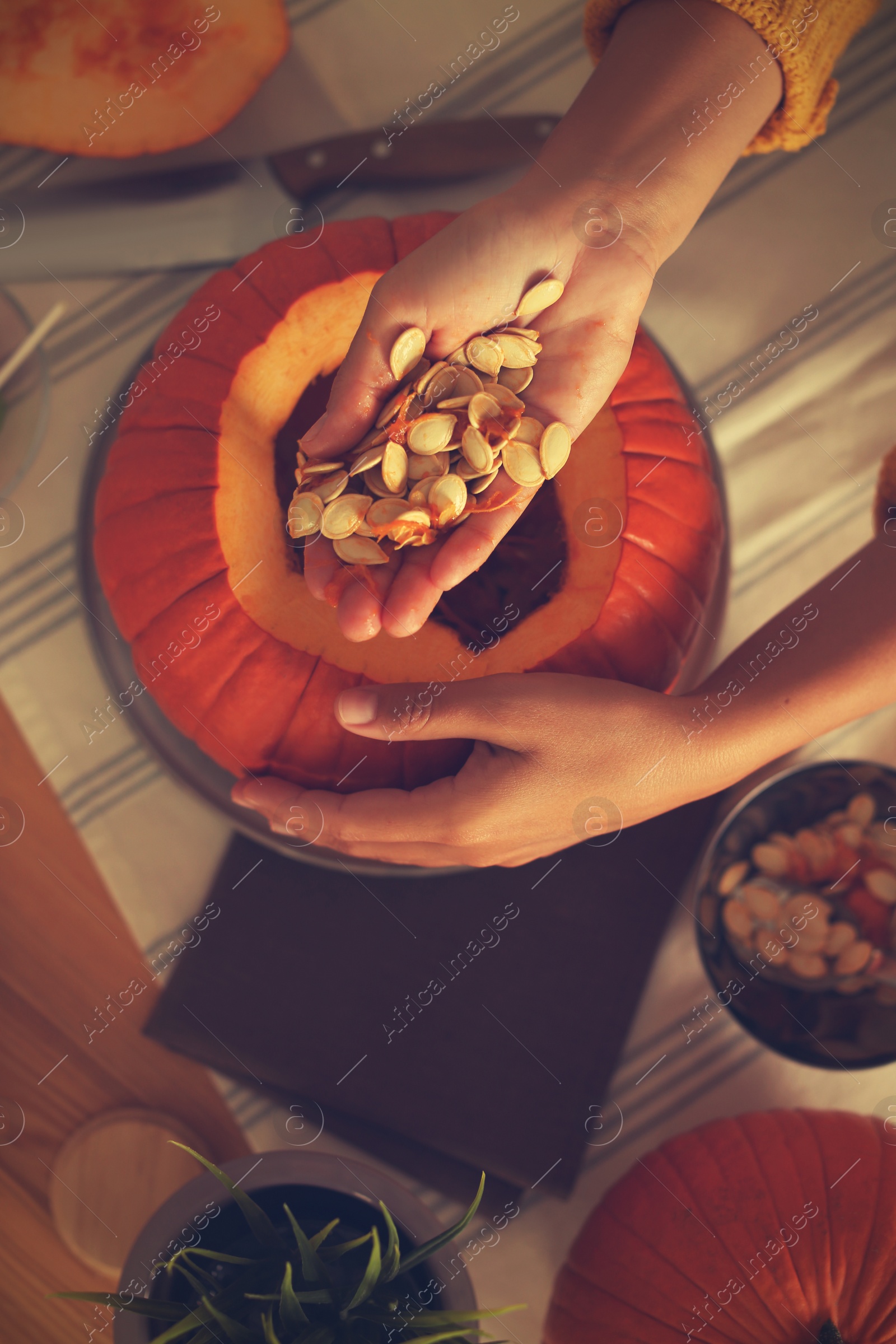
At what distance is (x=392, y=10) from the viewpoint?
31.4 inches

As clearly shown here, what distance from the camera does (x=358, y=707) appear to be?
48cm

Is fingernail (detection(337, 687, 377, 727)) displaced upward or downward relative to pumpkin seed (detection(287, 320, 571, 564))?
downward

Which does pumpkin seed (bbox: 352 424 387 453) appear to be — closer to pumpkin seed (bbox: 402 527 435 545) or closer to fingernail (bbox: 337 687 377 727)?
pumpkin seed (bbox: 402 527 435 545)

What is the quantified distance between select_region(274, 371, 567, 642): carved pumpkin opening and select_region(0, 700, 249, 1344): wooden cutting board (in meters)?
0.33

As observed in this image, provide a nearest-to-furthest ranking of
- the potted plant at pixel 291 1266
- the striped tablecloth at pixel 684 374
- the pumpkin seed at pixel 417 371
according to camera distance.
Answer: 1. the potted plant at pixel 291 1266
2. the pumpkin seed at pixel 417 371
3. the striped tablecloth at pixel 684 374

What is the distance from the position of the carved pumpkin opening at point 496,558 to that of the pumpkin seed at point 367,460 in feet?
0.14

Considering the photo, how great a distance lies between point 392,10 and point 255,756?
28.7 inches

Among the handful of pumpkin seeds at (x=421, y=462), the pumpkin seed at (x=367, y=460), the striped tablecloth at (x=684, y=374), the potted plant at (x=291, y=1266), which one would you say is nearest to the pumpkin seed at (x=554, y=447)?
the handful of pumpkin seeds at (x=421, y=462)

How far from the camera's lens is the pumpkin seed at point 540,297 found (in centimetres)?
56

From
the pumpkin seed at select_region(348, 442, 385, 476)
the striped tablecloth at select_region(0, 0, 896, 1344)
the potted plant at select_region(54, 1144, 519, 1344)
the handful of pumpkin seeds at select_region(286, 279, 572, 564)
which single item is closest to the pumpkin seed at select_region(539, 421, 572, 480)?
the handful of pumpkin seeds at select_region(286, 279, 572, 564)

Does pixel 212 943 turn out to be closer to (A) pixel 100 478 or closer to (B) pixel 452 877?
(B) pixel 452 877

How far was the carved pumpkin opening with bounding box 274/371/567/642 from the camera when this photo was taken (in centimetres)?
54

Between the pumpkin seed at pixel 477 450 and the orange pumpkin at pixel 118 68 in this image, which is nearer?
the pumpkin seed at pixel 477 450

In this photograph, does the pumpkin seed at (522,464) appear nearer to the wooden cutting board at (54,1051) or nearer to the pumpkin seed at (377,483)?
the pumpkin seed at (377,483)
